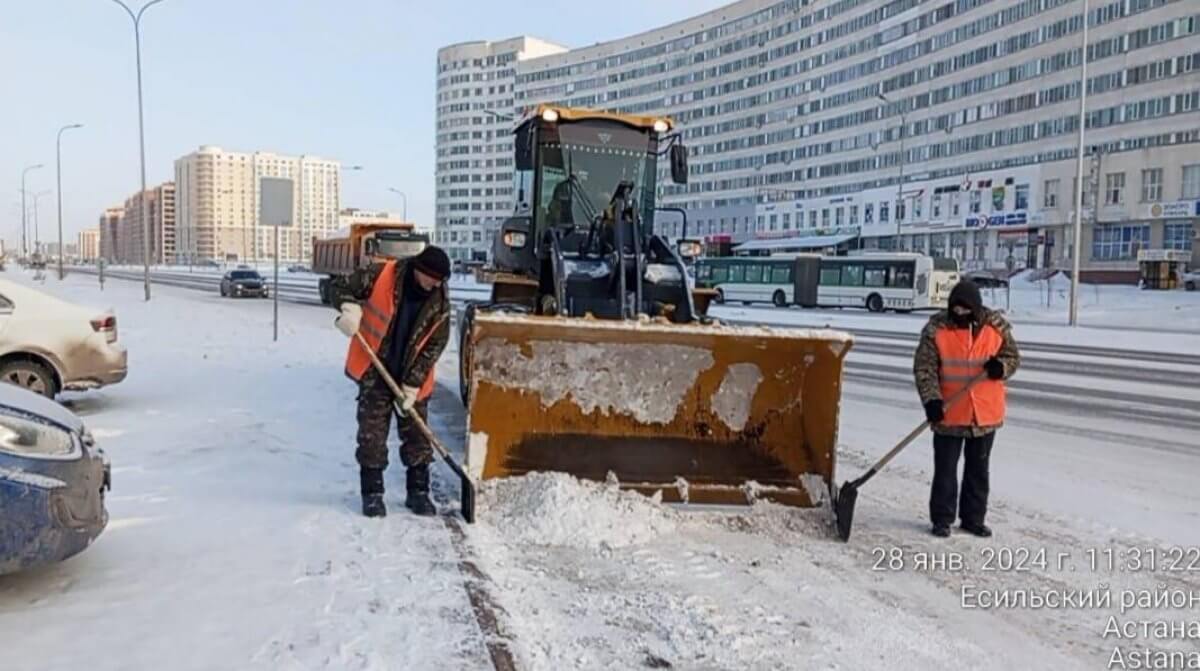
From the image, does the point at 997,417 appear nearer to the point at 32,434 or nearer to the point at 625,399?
the point at 625,399

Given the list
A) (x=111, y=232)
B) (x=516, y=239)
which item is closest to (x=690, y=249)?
(x=516, y=239)

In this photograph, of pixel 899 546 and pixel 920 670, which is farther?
pixel 899 546

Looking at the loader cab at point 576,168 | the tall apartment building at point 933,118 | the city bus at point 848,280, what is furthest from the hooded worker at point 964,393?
the tall apartment building at point 933,118

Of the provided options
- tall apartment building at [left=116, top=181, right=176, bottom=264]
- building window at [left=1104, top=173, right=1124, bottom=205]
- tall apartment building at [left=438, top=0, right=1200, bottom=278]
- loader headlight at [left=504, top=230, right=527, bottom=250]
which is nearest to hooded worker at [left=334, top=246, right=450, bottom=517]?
loader headlight at [left=504, top=230, right=527, bottom=250]

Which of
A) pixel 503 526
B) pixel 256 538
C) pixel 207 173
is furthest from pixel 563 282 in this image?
pixel 207 173

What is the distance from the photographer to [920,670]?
3.64 meters

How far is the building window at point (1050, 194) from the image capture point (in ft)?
200

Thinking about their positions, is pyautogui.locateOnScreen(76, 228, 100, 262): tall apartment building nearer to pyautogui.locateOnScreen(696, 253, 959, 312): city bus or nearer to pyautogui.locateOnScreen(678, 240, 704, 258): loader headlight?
pyautogui.locateOnScreen(696, 253, 959, 312): city bus

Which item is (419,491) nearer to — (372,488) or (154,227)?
(372,488)

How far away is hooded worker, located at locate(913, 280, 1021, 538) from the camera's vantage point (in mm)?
5508

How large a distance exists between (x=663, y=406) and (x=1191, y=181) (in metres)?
58.9

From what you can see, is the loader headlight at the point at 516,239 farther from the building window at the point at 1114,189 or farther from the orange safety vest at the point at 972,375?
the building window at the point at 1114,189

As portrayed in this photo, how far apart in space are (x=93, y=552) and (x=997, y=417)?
506cm

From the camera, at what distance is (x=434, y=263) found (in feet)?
18.1
